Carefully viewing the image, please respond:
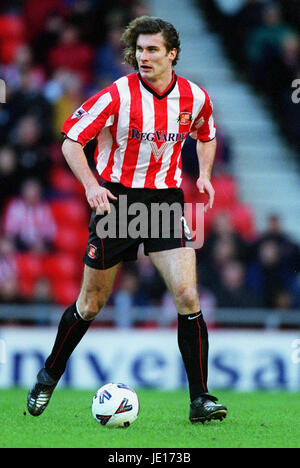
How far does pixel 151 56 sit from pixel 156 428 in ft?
6.98

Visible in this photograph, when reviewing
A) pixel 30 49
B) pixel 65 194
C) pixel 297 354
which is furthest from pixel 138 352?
pixel 30 49

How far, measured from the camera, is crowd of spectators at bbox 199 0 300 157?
38.8 ft

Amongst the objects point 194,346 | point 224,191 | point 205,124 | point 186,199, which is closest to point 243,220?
point 224,191

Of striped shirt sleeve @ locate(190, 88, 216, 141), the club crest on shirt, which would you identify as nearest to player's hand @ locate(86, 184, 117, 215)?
the club crest on shirt

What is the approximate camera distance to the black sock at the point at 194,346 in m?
5.31

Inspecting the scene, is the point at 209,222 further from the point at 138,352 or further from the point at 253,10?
the point at 253,10

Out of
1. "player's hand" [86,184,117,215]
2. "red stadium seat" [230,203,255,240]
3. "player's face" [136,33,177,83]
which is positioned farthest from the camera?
"red stadium seat" [230,203,255,240]

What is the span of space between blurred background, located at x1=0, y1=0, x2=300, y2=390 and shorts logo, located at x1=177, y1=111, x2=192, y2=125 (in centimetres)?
423

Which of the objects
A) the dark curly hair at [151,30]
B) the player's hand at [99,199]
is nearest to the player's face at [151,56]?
the dark curly hair at [151,30]

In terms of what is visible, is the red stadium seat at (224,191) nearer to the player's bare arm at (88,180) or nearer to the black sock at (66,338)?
the black sock at (66,338)

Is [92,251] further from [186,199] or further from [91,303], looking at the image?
[186,199]

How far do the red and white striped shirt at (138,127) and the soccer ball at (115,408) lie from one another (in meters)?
1.22

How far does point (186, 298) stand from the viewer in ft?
17.4

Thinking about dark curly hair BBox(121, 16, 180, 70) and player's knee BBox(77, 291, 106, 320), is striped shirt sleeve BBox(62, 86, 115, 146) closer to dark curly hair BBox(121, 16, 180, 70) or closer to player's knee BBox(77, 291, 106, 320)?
dark curly hair BBox(121, 16, 180, 70)
